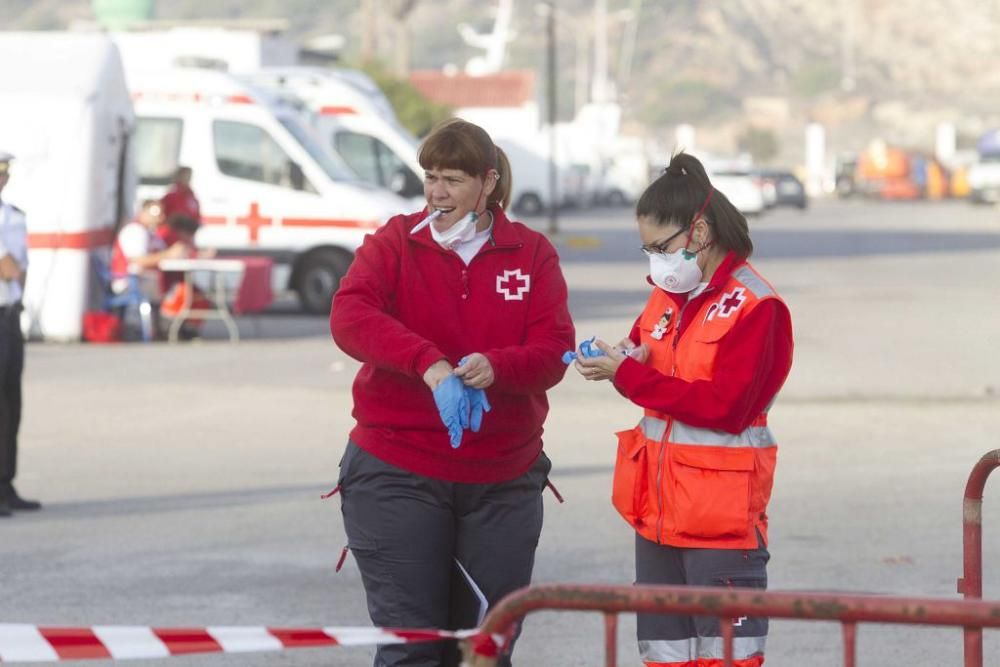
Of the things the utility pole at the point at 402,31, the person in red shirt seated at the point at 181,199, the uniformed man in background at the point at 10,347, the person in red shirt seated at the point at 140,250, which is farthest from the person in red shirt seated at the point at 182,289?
the utility pole at the point at 402,31

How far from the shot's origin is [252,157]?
72.0 feet

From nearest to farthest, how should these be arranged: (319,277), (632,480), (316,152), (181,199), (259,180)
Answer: (632,480)
(181,199)
(319,277)
(259,180)
(316,152)

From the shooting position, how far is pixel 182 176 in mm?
19750

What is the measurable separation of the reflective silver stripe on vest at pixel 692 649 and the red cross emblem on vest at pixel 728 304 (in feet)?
2.64

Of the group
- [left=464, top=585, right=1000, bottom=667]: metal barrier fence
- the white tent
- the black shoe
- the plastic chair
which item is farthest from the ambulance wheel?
[left=464, top=585, right=1000, bottom=667]: metal barrier fence

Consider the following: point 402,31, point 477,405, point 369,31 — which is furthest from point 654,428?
point 402,31

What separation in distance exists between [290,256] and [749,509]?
17.2 m

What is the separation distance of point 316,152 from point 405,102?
1344 inches

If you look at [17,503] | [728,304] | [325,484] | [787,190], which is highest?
[728,304]

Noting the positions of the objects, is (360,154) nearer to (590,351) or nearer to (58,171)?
(58,171)

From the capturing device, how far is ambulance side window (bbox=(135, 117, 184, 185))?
22406 millimetres

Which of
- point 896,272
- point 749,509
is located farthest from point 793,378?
point 896,272

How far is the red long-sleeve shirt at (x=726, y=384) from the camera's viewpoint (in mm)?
4801

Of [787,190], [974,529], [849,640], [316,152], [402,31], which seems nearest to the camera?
[849,640]
